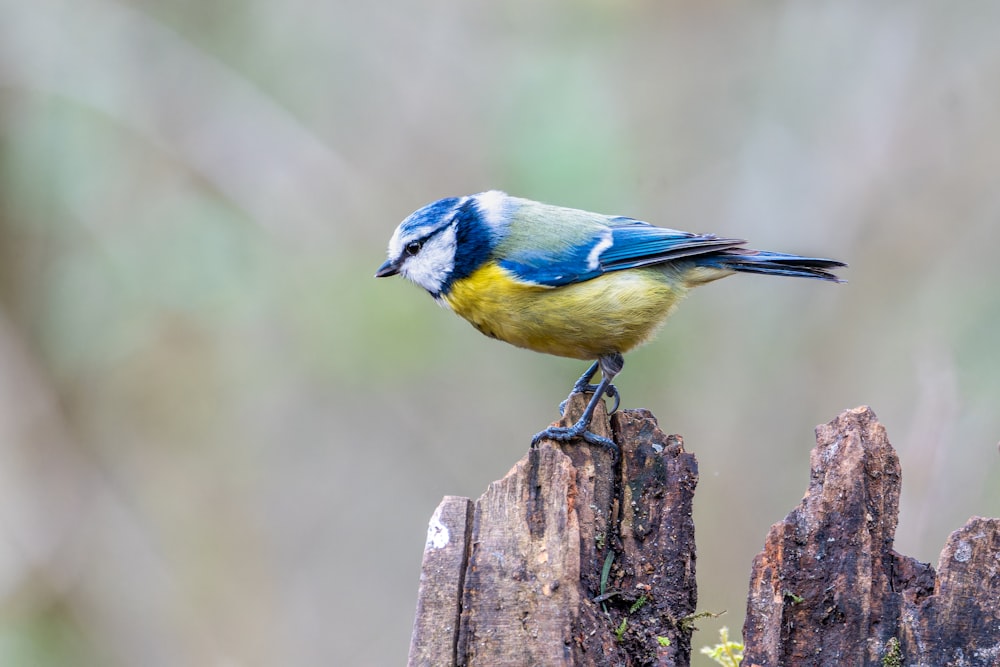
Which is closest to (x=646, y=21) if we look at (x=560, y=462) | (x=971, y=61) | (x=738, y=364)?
(x=971, y=61)

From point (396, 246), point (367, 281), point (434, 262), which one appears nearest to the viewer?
point (434, 262)

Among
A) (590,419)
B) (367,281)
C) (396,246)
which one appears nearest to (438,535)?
(590,419)

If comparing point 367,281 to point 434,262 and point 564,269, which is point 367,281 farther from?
point 564,269

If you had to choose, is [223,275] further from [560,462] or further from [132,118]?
[560,462]

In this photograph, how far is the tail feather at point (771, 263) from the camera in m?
4.20

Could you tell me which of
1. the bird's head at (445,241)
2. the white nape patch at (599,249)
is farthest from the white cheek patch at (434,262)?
the white nape patch at (599,249)

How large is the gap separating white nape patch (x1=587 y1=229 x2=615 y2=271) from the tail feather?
1.41 feet

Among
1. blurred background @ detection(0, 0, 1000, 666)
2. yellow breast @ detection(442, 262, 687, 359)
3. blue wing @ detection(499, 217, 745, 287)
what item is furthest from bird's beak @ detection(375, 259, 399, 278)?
blurred background @ detection(0, 0, 1000, 666)

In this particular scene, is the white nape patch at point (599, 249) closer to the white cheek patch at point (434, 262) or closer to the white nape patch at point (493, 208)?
the white nape patch at point (493, 208)

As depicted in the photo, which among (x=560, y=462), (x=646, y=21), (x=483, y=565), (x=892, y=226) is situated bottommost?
(x=483, y=565)

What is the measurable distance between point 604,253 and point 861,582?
2.04 metres

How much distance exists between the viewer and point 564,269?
426 centimetres

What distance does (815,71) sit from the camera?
26.9 feet

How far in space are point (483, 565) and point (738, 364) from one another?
205 inches
